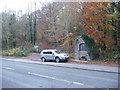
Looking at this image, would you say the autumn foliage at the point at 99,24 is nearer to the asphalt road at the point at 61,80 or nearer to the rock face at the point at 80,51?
the rock face at the point at 80,51

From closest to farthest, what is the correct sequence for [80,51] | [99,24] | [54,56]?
[99,24], [54,56], [80,51]

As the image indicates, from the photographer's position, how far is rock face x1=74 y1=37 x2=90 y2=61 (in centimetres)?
2165

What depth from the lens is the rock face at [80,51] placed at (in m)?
21.7

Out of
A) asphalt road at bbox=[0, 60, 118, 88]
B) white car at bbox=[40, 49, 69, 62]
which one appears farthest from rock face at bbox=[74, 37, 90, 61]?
asphalt road at bbox=[0, 60, 118, 88]

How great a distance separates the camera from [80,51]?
22.3 metres

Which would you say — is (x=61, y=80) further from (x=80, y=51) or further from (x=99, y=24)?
(x=80, y=51)

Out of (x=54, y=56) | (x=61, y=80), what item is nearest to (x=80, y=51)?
(x=54, y=56)

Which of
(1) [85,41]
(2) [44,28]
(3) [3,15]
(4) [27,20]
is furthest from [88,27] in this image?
(3) [3,15]

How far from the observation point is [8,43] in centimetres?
4581

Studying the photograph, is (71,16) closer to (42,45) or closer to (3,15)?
(42,45)

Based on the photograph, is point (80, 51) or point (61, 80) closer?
point (61, 80)

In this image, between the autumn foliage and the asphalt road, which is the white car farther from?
the asphalt road

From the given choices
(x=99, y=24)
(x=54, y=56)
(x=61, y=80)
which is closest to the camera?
(x=61, y=80)

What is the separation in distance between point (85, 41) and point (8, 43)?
3182cm
